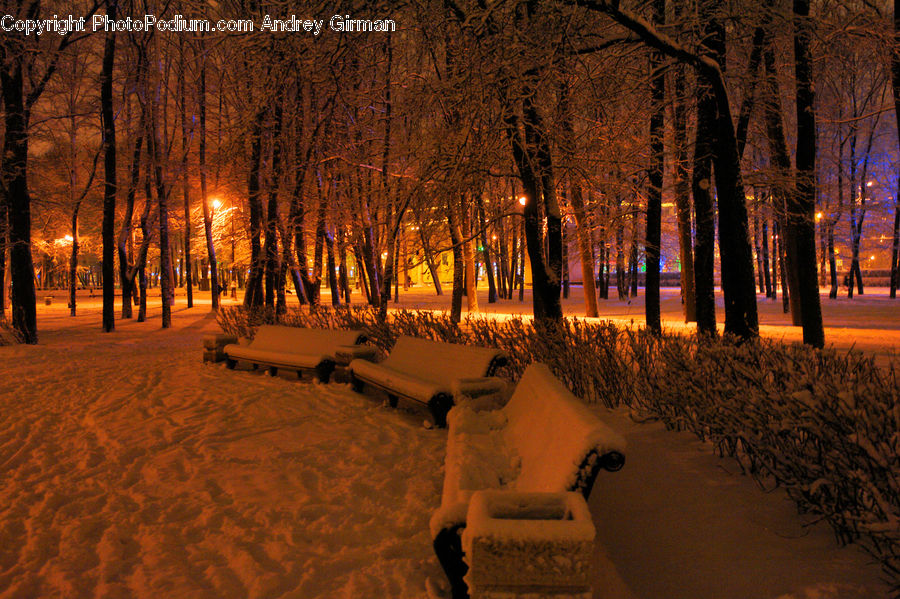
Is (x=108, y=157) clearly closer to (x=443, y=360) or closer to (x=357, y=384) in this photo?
(x=357, y=384)

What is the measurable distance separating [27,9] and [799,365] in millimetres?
16777

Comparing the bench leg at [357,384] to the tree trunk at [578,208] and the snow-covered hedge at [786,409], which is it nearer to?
the snow-covered hedge at [786,409]

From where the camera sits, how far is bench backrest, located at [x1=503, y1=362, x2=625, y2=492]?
2382 millimetres

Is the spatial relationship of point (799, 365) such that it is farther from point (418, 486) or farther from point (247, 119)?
point (247, 119)

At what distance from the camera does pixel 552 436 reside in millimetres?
2973

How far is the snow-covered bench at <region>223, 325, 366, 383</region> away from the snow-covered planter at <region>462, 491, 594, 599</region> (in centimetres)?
596

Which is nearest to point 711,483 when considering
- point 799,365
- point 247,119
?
point 799,365

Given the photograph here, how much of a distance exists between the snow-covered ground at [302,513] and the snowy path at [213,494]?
15 millimetres

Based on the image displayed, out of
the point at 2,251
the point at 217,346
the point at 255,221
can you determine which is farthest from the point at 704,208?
the point at 2,251

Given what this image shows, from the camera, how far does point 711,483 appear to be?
3492mm

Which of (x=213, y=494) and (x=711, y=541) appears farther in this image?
(x=213, y=494)

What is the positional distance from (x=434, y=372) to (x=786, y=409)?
3757 mm

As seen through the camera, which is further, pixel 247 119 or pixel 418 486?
pixel 247 119

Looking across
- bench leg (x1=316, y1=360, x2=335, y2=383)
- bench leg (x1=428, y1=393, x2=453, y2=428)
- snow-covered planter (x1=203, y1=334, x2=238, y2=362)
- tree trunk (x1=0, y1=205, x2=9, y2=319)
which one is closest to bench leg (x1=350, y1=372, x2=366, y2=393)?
bench leg (x1=316, y1=360, x2=335, y2=383)
